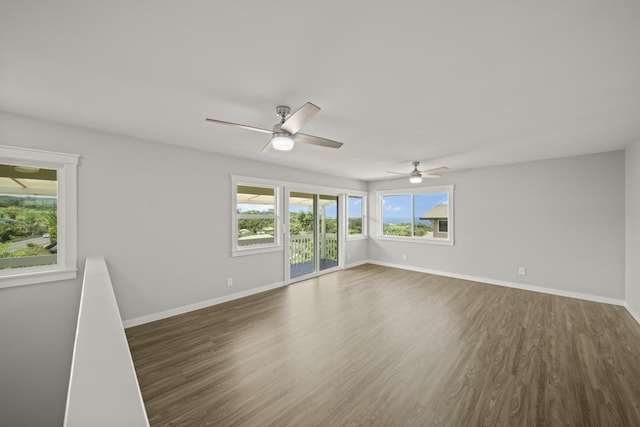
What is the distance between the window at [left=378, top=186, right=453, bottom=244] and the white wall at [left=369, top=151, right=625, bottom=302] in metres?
0.27

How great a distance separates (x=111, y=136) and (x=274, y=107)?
7.51 feet

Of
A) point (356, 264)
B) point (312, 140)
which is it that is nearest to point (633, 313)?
point (356, 264)

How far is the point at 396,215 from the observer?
6.42 m

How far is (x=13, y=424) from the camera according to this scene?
2369 mm

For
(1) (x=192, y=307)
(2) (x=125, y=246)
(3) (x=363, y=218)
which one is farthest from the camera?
(3) (x=363, y=218)

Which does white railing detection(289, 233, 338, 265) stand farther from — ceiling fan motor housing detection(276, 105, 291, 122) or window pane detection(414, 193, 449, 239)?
ceiling fan motor housing detection(276, 105, 291, 122)

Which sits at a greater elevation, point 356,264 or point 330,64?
point 330,64

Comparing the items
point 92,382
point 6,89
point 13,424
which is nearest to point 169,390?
point 92,382

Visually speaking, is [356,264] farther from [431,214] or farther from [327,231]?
[431,214]

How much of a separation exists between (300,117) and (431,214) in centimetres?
500

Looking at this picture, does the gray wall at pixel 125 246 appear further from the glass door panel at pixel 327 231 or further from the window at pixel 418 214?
the window at pixel 418 214

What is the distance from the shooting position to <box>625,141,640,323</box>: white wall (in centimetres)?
318

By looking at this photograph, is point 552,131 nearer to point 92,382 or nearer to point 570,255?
point 570,255

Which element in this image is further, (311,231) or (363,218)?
(363,218)
